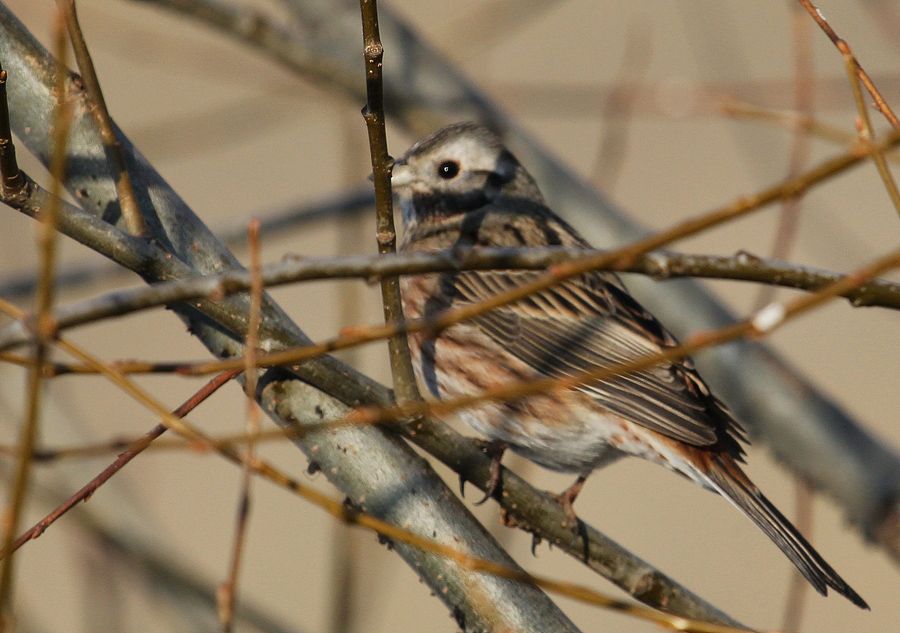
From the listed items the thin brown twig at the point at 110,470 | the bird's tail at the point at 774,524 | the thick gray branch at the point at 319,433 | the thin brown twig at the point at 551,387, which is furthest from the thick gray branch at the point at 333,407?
the thin brown twig at the point at 551,387

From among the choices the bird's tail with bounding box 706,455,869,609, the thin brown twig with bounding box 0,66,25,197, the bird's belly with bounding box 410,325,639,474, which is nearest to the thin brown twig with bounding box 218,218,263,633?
the thin brown twig with bounding box 0,66,25,197

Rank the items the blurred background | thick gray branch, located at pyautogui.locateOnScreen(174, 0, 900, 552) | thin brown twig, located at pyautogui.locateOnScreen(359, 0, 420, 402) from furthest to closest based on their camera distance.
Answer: thick gray branch, located at pyautogui.locateOnScreen(174, 0, 900, 552) → the blurred background → thin brown twig, located at pyautogui.locateOnScreen(359, 0, 420, 402)

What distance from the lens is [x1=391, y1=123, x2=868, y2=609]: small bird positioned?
495 cm

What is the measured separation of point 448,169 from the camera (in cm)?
593

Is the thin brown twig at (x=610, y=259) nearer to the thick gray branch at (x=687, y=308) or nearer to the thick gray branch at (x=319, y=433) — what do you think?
the thick gray branch at (x=319, y=433)

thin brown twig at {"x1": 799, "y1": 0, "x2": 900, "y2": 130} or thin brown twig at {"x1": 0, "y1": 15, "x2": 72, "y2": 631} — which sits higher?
Answer: thin brown twig at {"x1": 799, "y1": 0, "x2": 900, "y2": 130}

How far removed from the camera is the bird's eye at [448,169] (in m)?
5.91

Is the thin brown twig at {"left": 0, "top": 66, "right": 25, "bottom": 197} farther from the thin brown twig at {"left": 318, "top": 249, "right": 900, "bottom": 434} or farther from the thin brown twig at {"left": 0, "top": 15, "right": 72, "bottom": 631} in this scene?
the thin brown twig at {"left": 318, "top": 249, "right": 900, "bottom": 434}

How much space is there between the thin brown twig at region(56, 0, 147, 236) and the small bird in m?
1.42

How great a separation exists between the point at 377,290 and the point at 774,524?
4.05 m

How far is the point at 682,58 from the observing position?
18078 mm

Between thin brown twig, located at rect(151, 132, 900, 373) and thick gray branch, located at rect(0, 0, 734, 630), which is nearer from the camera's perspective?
thin brown twig, located at rect(151, 132, 900, 373)

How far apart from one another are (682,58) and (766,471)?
27.4ft

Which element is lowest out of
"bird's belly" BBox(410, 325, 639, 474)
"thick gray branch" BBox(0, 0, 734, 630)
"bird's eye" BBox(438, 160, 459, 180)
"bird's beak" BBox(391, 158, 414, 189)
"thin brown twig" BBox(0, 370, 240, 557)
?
"thin brown twig" BBox(0, 370, 240, 557)
